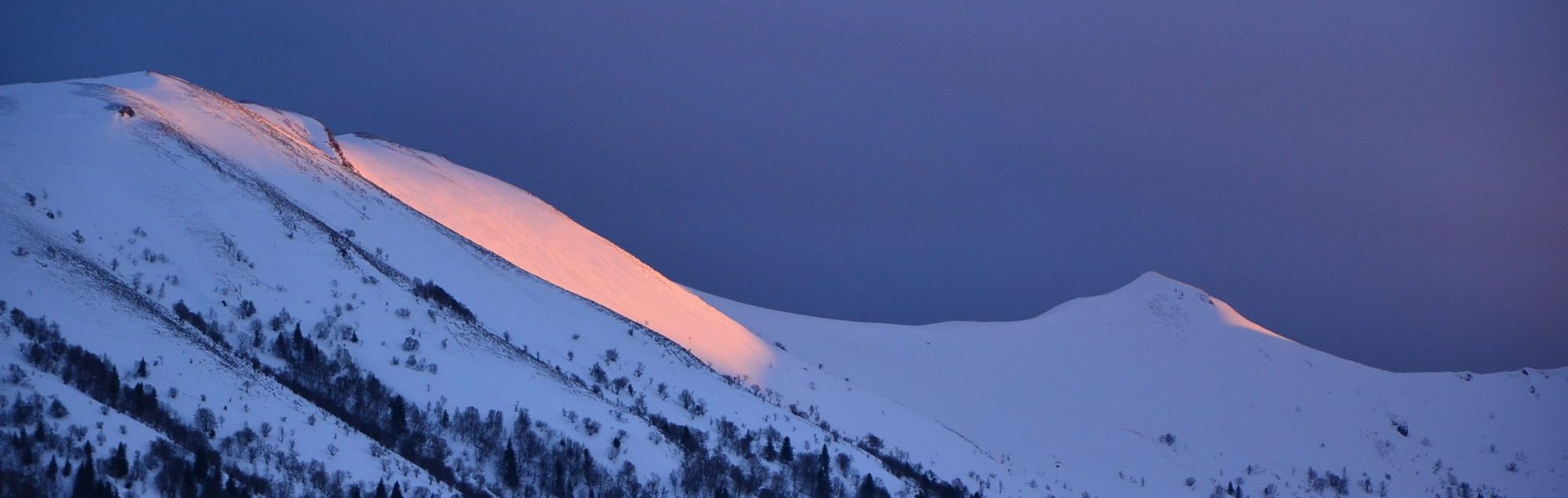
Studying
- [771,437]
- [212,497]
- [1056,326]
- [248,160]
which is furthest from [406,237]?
[1056,326]

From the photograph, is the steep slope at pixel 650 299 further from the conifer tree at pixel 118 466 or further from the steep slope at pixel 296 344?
the conifer tree at pixel 118 466

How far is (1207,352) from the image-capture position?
2694 inches

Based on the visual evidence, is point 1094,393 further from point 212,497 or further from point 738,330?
point 212,497

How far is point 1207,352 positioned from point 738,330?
26426 mm

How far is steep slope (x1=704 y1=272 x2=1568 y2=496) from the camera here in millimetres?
55344

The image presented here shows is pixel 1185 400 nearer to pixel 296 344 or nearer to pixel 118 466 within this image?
pixel 296 344

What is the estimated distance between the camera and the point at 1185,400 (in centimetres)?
6303

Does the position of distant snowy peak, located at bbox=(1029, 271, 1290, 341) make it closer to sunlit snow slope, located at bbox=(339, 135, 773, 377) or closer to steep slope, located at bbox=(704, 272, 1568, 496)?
steep slope, located at bbox=(704, 272, 1568, 496)

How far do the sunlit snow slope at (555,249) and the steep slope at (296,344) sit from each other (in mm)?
4989

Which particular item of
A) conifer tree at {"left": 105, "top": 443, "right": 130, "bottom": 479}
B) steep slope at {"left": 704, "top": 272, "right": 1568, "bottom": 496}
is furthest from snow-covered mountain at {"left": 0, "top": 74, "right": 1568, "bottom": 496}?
steep slope at {"left": 704, "top": 272, "right": 1568, "bottom": 496}

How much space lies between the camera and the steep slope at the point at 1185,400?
182 ft

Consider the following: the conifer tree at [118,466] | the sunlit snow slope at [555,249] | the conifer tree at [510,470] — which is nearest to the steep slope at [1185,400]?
the sunlit snow slope at [555,249]

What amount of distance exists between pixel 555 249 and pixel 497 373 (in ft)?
67.4

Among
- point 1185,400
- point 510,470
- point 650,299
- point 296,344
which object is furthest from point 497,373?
point 1185,400
